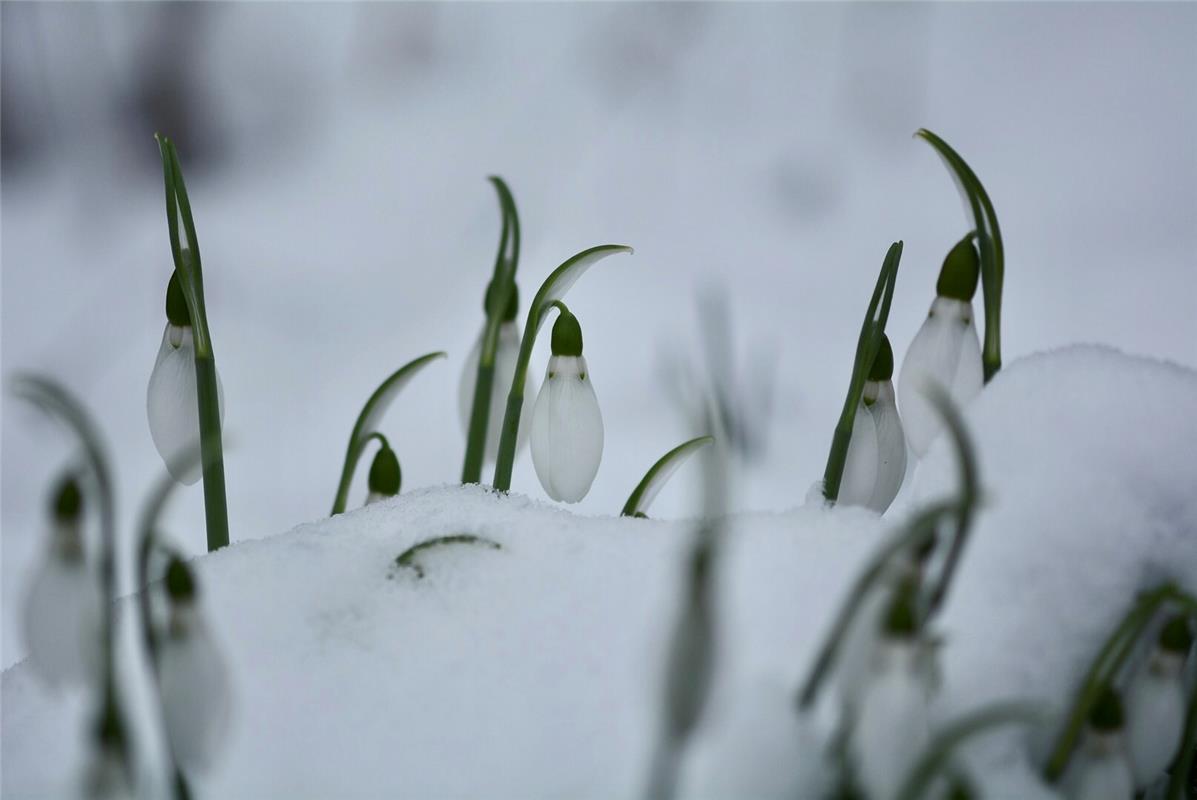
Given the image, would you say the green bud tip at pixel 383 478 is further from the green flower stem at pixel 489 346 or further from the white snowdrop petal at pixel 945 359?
the white snowdrop petal at pixel 945 359

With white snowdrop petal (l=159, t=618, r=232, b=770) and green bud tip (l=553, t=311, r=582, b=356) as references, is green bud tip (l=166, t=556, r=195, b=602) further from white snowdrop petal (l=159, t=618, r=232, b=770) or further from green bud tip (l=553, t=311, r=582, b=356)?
green bud tip (l=553, t=311, r=582, b=356)

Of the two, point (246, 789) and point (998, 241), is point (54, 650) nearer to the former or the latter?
point (246, 789)

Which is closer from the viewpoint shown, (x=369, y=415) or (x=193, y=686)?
(x=193, y=686)

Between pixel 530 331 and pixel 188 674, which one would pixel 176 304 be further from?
pixel 188 674

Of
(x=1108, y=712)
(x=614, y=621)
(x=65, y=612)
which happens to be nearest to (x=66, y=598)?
(x=65, y=612)

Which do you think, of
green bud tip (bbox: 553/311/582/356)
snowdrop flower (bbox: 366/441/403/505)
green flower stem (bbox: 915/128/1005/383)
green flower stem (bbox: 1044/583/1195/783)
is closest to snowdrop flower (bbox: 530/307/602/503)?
green bud tip (bbox: 553/311/582/356)

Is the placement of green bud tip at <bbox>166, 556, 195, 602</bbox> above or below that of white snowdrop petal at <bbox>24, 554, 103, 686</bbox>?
above

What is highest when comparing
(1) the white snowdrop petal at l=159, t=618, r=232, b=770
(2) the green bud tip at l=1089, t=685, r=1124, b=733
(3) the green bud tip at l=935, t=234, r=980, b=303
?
(3) the green bud tip at l=935, t=234, r=980, b=303
